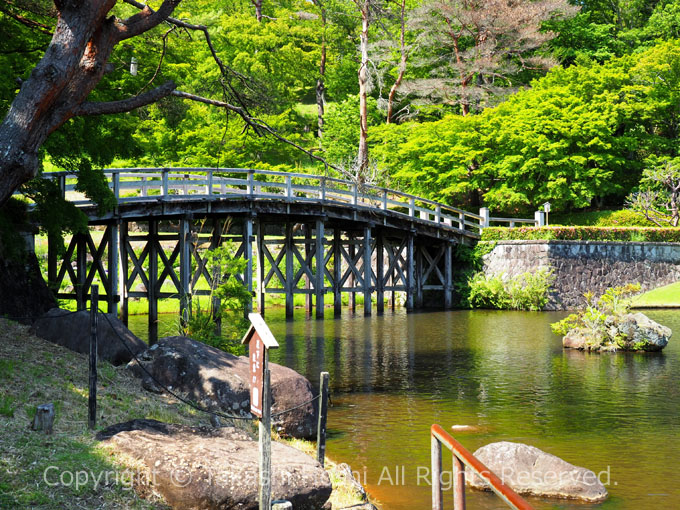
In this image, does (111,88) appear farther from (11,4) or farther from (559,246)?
(559,246)

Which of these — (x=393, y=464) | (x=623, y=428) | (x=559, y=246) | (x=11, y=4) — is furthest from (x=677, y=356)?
(x=11, y=4)

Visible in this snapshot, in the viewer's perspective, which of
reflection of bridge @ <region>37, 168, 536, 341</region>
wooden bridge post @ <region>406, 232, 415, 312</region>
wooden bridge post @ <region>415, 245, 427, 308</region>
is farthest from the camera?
wooden bridge post @ <region>415, 245, 427, 308</region>

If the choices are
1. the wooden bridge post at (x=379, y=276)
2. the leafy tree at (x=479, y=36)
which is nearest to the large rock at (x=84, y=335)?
the wooden bridge post at (x=379, y=276)

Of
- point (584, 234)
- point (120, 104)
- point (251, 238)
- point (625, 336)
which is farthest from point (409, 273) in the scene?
point (120, 104)

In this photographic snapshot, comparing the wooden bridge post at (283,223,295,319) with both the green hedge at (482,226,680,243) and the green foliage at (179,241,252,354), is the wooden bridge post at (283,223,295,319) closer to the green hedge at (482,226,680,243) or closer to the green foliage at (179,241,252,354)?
the green hedge at (482,226,680,243)

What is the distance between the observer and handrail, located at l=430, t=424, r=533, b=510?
10.8ft

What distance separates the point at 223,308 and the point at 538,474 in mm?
7670

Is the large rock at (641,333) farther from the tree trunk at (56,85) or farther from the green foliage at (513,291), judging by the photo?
the tree trunk at (56,85)

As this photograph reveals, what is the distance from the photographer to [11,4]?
40.0ft

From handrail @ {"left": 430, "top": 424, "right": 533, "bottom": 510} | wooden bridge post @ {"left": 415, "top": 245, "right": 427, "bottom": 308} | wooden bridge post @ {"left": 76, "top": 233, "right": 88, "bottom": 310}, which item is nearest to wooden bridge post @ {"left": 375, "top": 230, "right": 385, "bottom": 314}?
wooden bridge post @ {"left": 415, "top": 245, "right": 427, "bottom": 308}

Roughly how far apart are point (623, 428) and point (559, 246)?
20.5 metres

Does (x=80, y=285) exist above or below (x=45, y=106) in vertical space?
below

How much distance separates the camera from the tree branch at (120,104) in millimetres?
9858

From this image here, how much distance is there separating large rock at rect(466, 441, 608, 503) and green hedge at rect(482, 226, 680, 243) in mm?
23045
